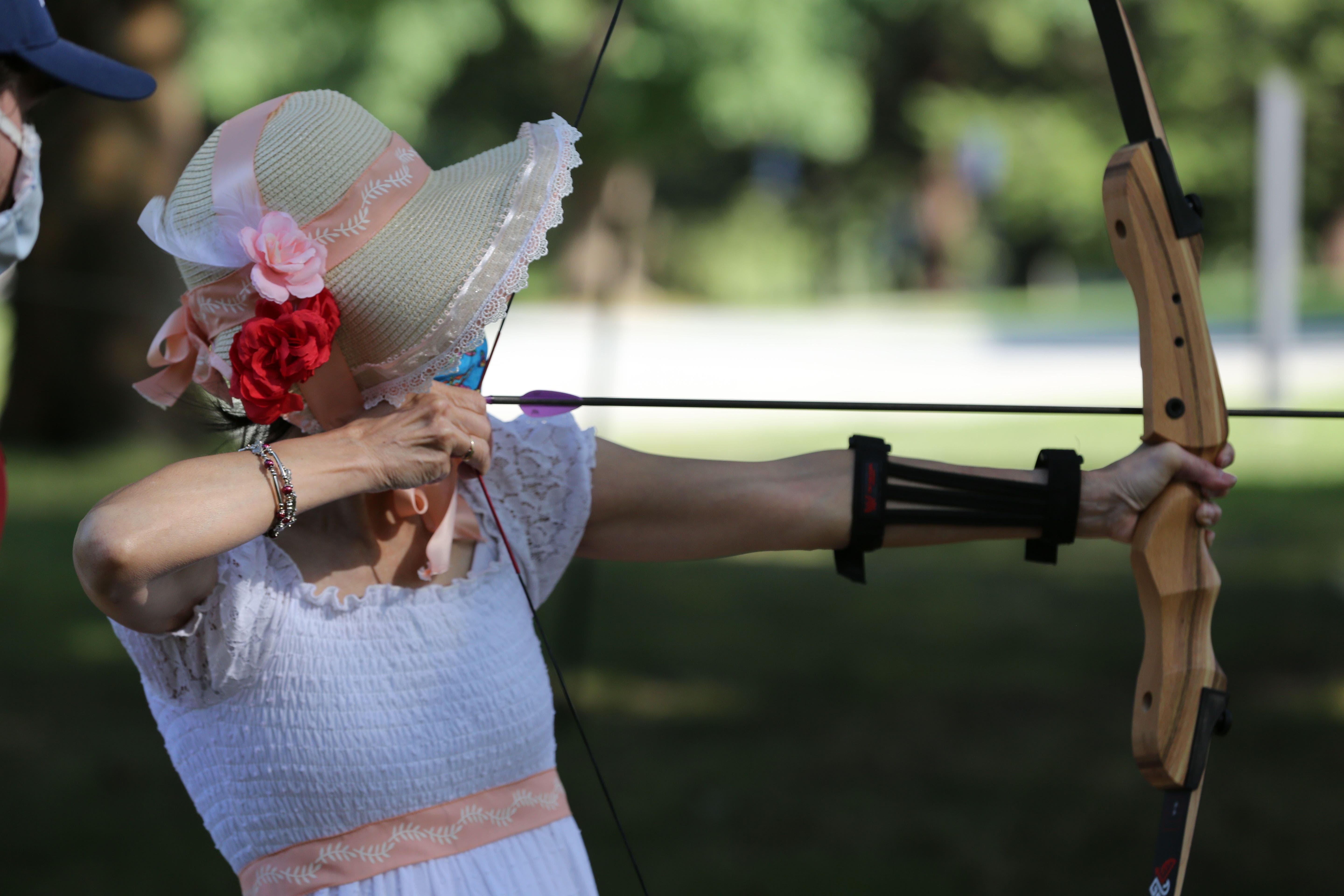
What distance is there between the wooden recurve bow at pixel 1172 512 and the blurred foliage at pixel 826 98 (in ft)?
33.2

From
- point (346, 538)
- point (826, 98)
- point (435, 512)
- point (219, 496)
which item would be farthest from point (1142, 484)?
point (826, 98)

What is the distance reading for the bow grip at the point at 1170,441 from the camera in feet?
5.57

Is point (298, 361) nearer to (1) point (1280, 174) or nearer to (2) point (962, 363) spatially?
(1) point (1280, 174)

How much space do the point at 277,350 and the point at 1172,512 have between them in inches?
45.2

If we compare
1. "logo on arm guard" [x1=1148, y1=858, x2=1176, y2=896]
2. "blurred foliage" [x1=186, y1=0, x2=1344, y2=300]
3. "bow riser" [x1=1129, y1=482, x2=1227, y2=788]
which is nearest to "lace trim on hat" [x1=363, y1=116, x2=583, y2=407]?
"bow riser" [x1=1129, y1=482, x2=1227, y2=788]

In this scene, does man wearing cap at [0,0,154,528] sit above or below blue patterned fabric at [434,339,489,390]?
above

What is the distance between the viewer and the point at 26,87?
1.28m

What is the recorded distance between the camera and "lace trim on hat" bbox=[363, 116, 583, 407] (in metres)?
1.48

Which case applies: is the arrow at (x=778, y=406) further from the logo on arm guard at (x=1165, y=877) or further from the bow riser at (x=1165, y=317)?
the logo on arm guard at (x=1165, y=877)

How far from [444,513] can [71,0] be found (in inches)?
303

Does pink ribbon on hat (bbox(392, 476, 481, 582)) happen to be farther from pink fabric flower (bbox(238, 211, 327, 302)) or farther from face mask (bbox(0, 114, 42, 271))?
face mask (bbox(0, 114, 42, 271))

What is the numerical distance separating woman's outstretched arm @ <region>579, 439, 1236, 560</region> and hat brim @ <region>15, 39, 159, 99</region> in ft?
2.27

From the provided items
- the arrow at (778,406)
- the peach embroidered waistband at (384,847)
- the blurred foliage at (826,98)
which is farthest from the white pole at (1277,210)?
the peach embroidered waistband at (384,847)

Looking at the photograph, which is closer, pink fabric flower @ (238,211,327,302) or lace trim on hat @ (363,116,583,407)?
pink fabric flower @ (238,211,327,302)
